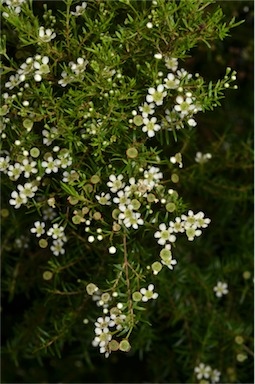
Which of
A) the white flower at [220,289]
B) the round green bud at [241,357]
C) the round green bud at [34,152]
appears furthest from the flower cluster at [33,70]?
the round green bud at [241,357]

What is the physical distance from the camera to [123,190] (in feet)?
3.29

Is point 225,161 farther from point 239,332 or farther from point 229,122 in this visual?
point 239,332

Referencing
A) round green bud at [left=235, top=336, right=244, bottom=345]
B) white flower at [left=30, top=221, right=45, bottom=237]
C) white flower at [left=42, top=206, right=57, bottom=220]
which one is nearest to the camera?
white flower at [left=30, top=221, right=45, bottom=237]

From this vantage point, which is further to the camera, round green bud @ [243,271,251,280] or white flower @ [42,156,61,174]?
round green bud @ [243,271,251,280]

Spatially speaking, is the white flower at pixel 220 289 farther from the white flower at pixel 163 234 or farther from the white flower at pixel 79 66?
the white flower at pixel 79 66

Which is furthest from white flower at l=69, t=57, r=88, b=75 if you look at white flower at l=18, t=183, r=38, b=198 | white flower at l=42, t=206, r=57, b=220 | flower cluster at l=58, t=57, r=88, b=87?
white flower at l=42, t=206, r=57, b=220

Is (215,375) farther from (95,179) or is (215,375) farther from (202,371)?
(95,179)

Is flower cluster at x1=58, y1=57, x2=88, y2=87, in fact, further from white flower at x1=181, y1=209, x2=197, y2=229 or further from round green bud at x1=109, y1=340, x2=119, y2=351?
round green bud at x1=109, y1=340, x2=119, y2=351

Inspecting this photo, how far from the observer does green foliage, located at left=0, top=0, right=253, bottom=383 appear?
0.96 meters

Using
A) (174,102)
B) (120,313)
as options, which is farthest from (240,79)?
(120,313)

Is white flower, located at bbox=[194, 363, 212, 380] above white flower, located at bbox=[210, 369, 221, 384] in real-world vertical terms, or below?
above

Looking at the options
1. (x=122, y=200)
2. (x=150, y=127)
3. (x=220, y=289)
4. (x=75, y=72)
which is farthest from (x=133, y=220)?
(x=220, y=289)

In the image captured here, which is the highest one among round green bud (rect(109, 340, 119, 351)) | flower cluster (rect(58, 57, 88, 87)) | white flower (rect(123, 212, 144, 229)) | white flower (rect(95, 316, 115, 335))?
flower cluster (rect(58, 57, 88, 87))

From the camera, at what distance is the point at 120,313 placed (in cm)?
94
